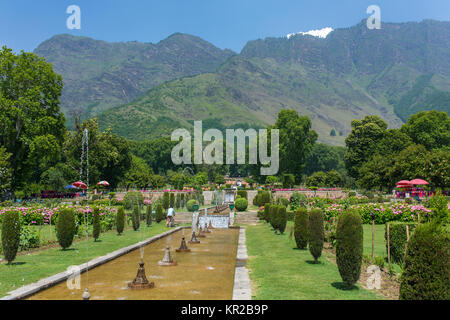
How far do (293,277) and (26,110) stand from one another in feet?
107

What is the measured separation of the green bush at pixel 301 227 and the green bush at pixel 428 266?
24.0 feet

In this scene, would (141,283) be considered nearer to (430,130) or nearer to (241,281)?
(241,281)

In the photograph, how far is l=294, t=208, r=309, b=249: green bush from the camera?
12.9 metres

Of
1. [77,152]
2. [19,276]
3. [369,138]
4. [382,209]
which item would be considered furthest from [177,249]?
[369,138]

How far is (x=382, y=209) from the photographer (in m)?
22.2

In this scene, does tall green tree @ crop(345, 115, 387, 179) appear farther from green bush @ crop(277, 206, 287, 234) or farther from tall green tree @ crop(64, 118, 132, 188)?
green bush @ crop(277, 206, 287, 234)

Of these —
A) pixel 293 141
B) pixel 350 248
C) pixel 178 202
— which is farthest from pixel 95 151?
pixel 350 248

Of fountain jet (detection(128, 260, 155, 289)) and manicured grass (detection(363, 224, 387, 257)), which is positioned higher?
fountain jet (detection(128, 260, 155, 289))

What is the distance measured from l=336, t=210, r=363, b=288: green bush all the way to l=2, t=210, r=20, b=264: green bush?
344 inches

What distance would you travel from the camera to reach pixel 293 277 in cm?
888

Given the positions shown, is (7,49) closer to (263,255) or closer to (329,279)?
(263,255)

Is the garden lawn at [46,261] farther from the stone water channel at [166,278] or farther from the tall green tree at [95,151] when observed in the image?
the tall green tree at [95,151]

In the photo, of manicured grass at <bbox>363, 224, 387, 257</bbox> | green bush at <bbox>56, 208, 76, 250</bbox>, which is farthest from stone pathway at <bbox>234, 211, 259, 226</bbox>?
green bush at <bbox>56, 208, 76, 250</bbox>

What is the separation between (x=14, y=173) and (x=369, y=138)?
166 ft
